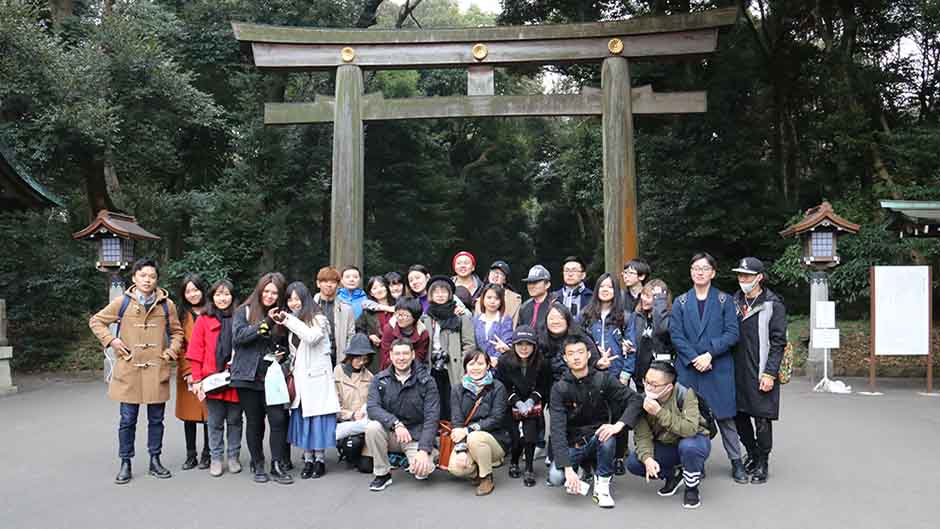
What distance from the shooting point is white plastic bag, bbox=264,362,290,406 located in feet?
16.2

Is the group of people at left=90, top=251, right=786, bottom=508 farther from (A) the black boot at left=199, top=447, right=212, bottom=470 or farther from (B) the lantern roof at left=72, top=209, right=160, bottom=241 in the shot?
(B) the lantern roof at left=72, top=209, right=160, bottom=241

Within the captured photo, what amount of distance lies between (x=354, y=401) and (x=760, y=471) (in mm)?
2991

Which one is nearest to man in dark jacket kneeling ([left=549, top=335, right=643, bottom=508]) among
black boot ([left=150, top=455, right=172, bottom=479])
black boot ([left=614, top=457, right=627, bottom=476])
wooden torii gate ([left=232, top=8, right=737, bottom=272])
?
black boot ([left=614, top=457, right=627, bottom=476])

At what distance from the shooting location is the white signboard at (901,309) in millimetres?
8484

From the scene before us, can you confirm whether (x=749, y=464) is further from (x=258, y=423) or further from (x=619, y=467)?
(x=258, y=423)

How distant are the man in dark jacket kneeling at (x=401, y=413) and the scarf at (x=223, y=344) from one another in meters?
1.14

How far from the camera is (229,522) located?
4066 mm

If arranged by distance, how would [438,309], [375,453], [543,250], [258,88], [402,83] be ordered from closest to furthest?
1. [375,453]
2. [438,309]
3. [258,88]
4. [402,83]
5. [543,250]

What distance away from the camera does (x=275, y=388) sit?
4945 mm

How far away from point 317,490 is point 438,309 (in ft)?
5.11

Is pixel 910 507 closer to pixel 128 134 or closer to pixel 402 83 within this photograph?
pixel 128 134

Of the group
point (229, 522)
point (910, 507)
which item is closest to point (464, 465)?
point (229, 522)

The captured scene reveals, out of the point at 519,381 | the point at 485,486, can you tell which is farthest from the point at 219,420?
the point at 519,381

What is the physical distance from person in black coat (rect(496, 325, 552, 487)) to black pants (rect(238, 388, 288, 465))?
1619mm
